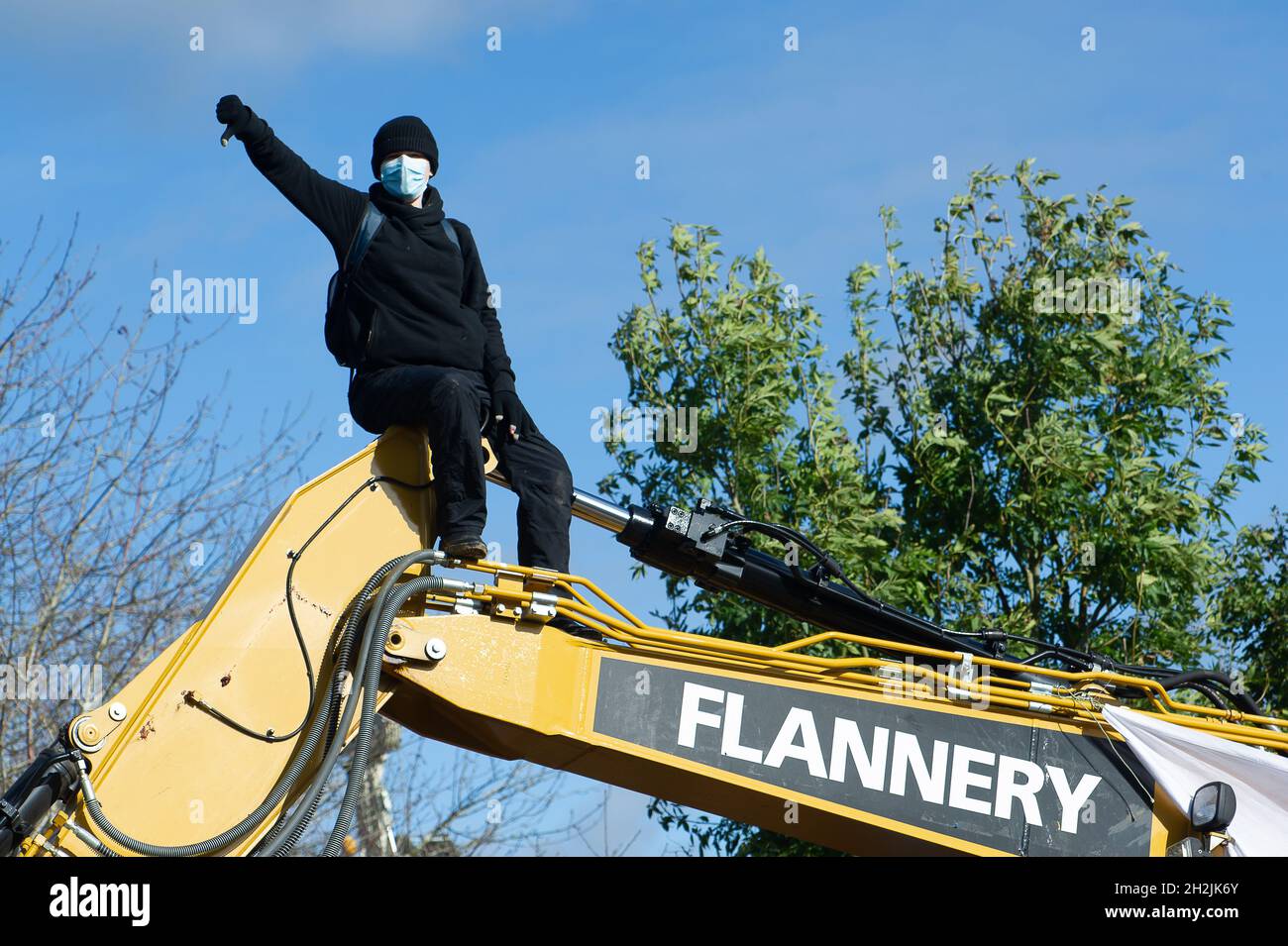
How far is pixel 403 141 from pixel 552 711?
7.00 feet

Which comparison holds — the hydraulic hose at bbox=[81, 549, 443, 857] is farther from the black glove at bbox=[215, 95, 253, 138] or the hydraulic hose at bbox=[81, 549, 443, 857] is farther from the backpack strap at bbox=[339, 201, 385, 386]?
the black glove at bbox=[215, 95, 253, 138]

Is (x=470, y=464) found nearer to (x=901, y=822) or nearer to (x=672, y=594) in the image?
(x=901, y=822)

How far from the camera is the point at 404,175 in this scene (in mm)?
5395

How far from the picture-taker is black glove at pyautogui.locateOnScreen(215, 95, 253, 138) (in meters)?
4.95

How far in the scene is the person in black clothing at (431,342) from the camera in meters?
4.89

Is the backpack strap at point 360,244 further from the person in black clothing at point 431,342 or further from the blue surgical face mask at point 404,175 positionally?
the blue surgical face mask at point 404,175

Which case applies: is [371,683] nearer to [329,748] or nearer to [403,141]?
[329,748]

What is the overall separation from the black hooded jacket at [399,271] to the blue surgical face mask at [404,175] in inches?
1.4
